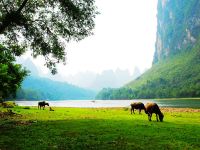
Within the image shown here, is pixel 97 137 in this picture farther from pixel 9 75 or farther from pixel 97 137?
pixel 9 75

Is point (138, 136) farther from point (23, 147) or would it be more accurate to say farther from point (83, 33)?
point (83, 33)

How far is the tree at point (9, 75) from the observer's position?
44.5 m

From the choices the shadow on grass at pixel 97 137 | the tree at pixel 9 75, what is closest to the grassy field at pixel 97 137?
the shadow on grass at pixel 97 137

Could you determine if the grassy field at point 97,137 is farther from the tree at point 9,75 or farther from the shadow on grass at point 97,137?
the tree at point 9,75

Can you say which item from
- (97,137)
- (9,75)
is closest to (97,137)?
(97,137)

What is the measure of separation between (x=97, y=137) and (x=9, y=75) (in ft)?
110

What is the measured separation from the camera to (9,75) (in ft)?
170

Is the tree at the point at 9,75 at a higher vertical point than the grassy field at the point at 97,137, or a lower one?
higher

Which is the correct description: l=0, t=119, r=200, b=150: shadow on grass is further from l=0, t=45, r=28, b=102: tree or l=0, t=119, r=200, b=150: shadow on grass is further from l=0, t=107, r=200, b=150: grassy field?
l=0, t=45, r=28, b=102: tree

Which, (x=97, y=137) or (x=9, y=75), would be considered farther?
(x=9, y=75)

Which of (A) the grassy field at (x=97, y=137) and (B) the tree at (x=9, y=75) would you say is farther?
(B) the tree at (x=9, y=75)

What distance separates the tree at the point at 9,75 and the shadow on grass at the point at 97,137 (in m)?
17.1

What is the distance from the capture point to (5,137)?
2284 cm

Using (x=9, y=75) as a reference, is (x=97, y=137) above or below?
below
